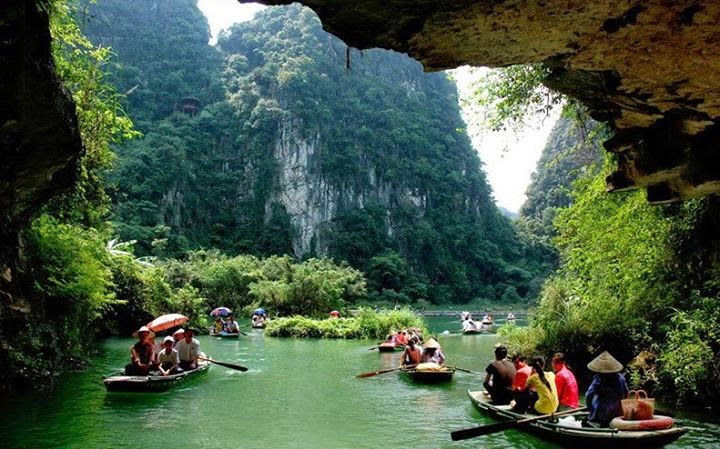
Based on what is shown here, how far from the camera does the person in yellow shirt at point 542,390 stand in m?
A: 7.60

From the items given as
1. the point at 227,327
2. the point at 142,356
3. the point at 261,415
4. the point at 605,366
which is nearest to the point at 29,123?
the point at 142,356

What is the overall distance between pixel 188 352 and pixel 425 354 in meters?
5.46

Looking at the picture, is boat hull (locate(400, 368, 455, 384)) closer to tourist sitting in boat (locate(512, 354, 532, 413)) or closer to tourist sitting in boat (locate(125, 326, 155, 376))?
tourist sitting in boat (locate(512, 354, 532, 413))

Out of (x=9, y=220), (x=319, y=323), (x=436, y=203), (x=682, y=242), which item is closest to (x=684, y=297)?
(x=682, y=242)

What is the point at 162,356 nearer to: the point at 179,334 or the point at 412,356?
the point at 179,334

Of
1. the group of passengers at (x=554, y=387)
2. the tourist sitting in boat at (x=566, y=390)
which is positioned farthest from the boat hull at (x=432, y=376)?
the tourist sitting in boat at (x=566, y=390)

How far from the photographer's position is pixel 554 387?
7.77 metres

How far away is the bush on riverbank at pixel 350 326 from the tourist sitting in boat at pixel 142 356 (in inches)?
525

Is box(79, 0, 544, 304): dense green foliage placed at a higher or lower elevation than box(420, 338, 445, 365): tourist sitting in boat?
higher

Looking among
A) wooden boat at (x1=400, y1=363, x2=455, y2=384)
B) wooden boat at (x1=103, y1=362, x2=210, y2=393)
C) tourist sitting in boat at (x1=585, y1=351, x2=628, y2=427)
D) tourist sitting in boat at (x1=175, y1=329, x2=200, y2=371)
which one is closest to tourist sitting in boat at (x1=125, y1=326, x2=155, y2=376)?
wooden boat at (x1=103, y1=362, x2=210, y2=393)

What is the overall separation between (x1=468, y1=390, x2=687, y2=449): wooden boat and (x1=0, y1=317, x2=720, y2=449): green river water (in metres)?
0.25

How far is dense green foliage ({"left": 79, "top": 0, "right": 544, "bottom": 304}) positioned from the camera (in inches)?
2491

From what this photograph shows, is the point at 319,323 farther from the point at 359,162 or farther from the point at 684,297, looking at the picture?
the point at 359,162

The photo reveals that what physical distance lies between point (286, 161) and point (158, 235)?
23.7 metres
